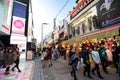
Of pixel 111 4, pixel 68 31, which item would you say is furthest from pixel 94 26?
pixel 68 31

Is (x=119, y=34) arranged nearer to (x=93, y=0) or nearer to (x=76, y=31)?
(x=93, y=0)

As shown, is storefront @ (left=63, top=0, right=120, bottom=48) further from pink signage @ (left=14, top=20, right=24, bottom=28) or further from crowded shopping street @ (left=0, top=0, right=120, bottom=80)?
pink signage @ (left=14, top=20, right=24, bottom=28)

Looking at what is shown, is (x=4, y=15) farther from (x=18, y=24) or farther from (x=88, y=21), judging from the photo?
(x=88, y=21)

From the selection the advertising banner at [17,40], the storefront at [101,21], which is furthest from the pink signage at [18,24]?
the storefront at [101,21]

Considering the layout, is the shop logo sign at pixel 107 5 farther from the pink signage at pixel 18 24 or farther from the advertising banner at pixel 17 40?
the advertising banner at pixel 17 40

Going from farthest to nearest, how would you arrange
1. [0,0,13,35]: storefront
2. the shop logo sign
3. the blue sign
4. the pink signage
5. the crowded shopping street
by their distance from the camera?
1. the blue sign
2. the pink signage
3. [0,0,13,35]: storefront
4. the shop logo sign
5. the crowded shopping street

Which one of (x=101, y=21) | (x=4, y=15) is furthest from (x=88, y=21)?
(x=4, y=15)

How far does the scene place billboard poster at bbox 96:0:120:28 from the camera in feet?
46.3

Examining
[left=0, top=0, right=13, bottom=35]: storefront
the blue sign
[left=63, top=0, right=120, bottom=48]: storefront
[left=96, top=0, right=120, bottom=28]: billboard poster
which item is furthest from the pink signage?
[left=96, top=0, right=120, bottom=28]: billboard poster

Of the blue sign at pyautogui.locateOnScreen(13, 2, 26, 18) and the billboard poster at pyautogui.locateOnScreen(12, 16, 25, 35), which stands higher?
the blue sign at pyautogui.locateOnScreen(13, 2, 26, 18)

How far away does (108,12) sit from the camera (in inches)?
610

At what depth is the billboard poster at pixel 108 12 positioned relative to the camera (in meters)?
14.1

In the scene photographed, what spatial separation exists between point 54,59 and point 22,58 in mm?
5549

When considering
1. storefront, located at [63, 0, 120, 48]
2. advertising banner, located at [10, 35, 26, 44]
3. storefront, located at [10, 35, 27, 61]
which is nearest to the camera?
storefront, located at [63, 0, 120, 48]
